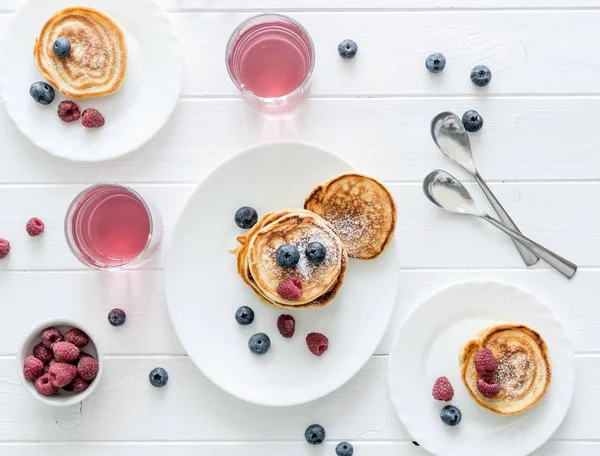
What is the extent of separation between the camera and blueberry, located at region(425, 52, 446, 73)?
1.79 m

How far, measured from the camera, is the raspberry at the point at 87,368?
66.4 inches

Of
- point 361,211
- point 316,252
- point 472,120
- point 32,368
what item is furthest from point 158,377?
point 472,120

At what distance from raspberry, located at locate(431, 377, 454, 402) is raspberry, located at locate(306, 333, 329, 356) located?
0.30m

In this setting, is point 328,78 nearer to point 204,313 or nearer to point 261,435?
point 204,313

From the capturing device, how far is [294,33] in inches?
68.4

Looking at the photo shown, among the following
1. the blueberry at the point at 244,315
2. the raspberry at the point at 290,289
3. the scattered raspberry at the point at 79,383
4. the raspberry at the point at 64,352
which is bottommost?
the scattered raspberry at the point at 79,383

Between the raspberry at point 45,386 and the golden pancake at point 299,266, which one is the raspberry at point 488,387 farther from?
the raspberry at point 45,386

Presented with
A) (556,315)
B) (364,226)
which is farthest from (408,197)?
(556,315)

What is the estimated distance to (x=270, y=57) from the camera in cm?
175

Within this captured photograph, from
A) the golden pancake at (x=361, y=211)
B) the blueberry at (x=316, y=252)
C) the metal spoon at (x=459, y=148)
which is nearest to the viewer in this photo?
the blueberry at (x=316, y=252)

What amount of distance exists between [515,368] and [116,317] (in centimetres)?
101

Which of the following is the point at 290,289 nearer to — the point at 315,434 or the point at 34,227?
the point at 315,434

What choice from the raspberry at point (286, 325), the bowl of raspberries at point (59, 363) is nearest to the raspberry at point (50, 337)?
the bowl of raspberries at point (59, 363)

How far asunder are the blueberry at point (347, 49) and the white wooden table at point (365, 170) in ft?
0.10
